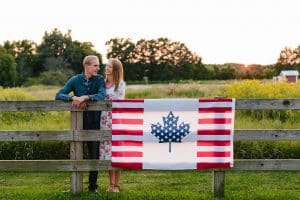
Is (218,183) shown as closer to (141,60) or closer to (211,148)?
(211,148)

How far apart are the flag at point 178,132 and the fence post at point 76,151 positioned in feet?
1.69

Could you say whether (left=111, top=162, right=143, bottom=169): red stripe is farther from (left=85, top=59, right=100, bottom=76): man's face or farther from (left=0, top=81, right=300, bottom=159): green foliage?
(left=0, top=81, right=300, bottom=159): green foliage

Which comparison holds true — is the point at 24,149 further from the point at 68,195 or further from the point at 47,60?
the point at 47,60

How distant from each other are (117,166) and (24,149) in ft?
13.1

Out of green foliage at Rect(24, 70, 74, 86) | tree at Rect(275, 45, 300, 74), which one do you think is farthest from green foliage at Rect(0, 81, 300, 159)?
tree at Rect(275, 45, 300, 74)

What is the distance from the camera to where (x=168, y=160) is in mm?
6832

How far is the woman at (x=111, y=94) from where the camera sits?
720 cm

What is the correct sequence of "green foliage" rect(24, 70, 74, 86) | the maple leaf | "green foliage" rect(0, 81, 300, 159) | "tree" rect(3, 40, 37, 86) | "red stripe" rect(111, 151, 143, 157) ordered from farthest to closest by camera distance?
1. "tree" rect(3, 40, 37, 86)
2. "green foliage" rect(24, 70, 74, 86)
3. "green foliage" rect(0, 81, 300, 159)
4. "red stripe" rect(111, 151, 143, 157)
5. the maple leaf

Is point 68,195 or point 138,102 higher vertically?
point 138,102

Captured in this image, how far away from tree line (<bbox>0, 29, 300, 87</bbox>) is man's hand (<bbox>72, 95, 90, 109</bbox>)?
248 feet

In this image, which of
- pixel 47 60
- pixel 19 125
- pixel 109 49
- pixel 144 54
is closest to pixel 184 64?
pixel 144 54

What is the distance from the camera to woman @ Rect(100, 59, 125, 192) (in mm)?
7199

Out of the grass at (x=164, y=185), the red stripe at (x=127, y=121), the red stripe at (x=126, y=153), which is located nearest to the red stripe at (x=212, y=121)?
the red stripe at (x=127, y=121)

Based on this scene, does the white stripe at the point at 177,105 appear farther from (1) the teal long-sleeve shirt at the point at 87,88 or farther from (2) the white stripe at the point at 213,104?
(1) the teal long-sleeve shirt at the point at 87,88
